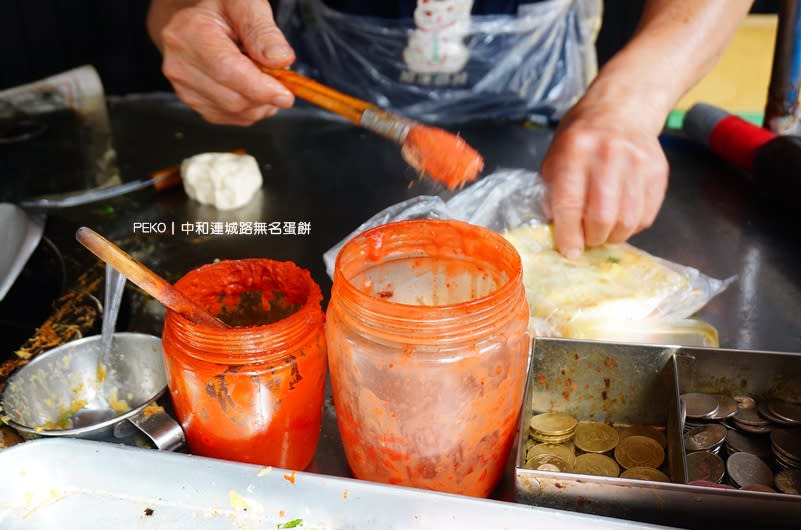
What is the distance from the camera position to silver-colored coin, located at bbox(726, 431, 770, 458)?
1.01 m

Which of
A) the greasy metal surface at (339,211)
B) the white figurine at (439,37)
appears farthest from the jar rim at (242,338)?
the white figurine at (439,37)

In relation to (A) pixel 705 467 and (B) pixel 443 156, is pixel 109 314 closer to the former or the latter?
(B) pixel 443 156

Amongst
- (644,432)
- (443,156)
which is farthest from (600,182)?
(644,432)

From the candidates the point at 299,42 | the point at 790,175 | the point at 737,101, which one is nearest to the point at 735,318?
the point at 790,175

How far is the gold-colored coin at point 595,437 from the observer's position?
1.02 metres

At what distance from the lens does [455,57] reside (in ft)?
6.97

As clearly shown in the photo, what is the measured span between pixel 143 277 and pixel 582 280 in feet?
2.71

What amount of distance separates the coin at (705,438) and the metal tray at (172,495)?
0.41m

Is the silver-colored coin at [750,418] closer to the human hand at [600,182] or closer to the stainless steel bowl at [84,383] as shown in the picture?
the human hand at [600,182]

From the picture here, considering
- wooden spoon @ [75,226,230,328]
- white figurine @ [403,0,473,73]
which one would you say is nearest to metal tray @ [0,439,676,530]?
wooden spoon @ [75,226,230,328]

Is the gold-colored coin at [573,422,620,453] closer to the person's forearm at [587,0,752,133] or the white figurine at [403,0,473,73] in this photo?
the person's forearm at [587,0,752,133]

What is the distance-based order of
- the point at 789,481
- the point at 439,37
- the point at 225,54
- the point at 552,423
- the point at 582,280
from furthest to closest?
the point at 439,37
the point at 225,54
the point at 582,280
the point at 552,423
the point at 789,481

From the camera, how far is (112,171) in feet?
6.75

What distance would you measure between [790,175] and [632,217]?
53 cm
